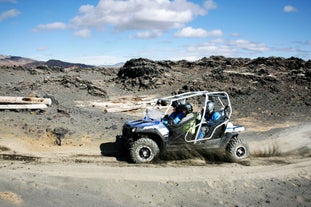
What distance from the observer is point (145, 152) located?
9633 millimetres

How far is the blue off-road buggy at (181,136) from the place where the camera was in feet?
31.6

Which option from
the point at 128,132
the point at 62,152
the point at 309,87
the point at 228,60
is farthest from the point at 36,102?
the point at 228,60

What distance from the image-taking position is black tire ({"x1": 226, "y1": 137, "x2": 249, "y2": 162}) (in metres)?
10.2

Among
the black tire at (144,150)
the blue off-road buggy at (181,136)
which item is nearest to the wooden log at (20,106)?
the blue off-road buggy at (181,136)

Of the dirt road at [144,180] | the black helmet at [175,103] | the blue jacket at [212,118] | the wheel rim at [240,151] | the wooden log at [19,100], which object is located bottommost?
the dirt road at [144,180]

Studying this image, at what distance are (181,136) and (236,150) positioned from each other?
1728 millimetres

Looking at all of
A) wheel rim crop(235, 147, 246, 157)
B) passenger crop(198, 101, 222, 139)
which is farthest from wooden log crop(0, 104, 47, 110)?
wheel rim crop(235, 147, 246, 157)

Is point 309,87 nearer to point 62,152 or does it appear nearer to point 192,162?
point 192,162

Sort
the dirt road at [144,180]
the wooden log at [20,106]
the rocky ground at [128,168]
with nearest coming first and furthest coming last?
the dirt road at [144,180], the rocky ground at [128,168], the wooden log at [20,106]

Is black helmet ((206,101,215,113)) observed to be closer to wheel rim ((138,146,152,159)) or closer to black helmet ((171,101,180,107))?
black helmet ((171,101,180,107))

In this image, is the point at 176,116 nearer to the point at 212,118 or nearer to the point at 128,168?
the point at 212,118

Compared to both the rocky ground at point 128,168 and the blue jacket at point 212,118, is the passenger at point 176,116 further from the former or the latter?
the rocky ground at point 128,168

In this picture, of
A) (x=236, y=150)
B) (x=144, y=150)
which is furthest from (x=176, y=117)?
(x=236, y=150)

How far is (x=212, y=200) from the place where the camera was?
24.5ft
